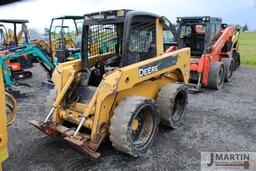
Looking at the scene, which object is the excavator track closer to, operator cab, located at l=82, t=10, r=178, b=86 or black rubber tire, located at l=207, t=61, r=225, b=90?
operator cab, located at l=82, t=10, r=178, b=86

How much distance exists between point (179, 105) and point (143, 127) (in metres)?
1.26

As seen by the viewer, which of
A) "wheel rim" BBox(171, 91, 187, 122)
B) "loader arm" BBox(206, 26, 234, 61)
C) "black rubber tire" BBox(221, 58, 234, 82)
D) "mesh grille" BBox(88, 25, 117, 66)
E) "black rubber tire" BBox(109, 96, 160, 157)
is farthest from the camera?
"black rubber tire" BBox(221, 58, 234, 82)

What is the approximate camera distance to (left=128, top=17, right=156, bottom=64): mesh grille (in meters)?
4.07

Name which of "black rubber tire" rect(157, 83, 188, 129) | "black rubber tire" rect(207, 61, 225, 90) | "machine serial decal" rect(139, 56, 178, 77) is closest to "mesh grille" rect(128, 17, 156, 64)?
"machine serial decal" rect(139, 56, 178, 77)

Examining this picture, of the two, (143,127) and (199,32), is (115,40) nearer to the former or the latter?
(143,127)

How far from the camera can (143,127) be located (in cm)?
407

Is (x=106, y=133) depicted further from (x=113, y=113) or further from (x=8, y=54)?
(x=8, y=54)

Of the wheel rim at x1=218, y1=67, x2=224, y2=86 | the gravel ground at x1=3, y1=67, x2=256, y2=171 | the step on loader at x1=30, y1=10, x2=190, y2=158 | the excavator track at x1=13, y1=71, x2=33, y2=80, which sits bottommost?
the excavator track at x1=13, y1=71, x2=33, y2=80

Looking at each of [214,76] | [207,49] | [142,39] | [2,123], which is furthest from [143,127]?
[207,49]

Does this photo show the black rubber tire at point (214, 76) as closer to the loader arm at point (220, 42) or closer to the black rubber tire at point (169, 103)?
the loader arm at point (220, 42)

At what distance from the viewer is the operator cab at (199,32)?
782cm

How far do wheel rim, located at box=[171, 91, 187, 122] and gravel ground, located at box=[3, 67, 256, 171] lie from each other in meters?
0.23

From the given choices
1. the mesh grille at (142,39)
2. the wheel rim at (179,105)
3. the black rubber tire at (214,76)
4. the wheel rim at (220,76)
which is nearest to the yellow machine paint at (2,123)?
A: the mesh grille at (142,39)

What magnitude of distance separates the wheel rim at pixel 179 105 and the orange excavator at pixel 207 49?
2.37 m
